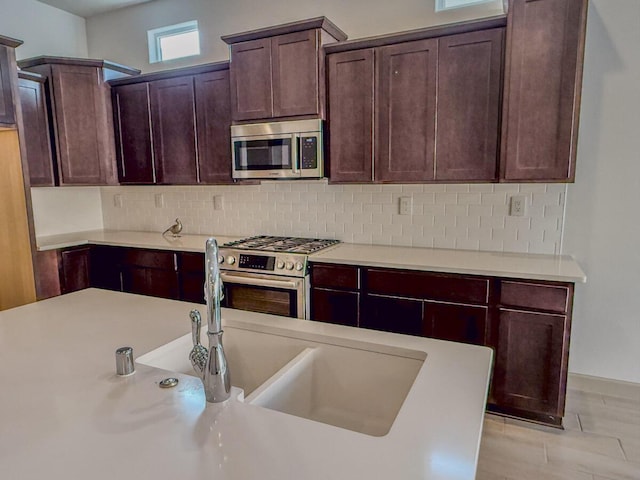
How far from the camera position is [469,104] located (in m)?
2.59

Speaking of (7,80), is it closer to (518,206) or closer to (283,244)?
(283,244)

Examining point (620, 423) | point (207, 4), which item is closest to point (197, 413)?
point (620, 423)

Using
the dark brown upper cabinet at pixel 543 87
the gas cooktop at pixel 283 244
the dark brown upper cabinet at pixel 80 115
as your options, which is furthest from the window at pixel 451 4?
the dark brown upper cabinet at pixel 80 115

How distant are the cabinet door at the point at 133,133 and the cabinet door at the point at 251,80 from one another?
1034 mm

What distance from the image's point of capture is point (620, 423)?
94.8 inches

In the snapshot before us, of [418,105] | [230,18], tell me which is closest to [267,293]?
[418,105]

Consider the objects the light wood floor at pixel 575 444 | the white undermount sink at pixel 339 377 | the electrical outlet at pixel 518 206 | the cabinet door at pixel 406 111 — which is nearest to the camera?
the white undermount sink at pixel 339 377

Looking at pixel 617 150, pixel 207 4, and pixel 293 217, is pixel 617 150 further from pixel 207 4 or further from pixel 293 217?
pixel 207 4

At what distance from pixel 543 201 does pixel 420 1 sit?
1660 mm

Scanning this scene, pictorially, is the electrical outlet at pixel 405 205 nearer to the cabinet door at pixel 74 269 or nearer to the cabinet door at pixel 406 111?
the cabinet door at pixel 406 111

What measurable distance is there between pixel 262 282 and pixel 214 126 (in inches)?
55.4

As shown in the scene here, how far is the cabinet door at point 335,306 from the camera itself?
2768 mm

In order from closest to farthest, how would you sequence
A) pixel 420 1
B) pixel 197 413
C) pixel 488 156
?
pixel 197 413, pixel 488 156, pixel 420 1

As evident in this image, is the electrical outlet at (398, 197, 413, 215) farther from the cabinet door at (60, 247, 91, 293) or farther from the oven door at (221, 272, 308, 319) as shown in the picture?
the cabinet door at (60, 247, 91, 293)
